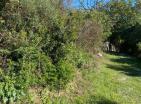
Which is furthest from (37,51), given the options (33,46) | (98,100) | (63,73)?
(98,100)

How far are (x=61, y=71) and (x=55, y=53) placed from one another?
0.96 metres

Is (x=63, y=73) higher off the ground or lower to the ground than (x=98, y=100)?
higher

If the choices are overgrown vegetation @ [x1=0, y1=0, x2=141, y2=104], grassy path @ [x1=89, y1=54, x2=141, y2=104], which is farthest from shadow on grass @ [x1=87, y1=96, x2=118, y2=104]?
overgrown vegetation @ [x1=0, y1=0, x2=141, y2=104]

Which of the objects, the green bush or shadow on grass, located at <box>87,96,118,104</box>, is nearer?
the green bush

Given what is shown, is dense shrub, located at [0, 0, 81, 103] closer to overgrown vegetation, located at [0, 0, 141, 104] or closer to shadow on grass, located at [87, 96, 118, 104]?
overgrown vegetation, located at [0, 0, 141, 104]

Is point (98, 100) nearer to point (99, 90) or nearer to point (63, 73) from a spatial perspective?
point (99, 90)

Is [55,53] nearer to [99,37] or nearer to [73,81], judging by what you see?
[73,81]

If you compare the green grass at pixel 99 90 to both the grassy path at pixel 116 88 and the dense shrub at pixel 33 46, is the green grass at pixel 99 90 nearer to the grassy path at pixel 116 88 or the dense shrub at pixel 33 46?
the grassy path at pixel 116 88

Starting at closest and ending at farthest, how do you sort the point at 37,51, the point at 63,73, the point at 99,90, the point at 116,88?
the point at 37,51 → the point at 63,73 → the point at 99,90 → the point at 116,88

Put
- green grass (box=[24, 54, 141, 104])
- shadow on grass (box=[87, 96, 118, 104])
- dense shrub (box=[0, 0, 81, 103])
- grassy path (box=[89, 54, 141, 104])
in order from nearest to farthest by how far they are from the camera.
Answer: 1. dense shrub (box=[0, 0, 81, 103])
2. green grass (box=[24, 54, 141, 104])
3. shadow on grass (box=[87, 96, 118, 104])
4. grassy path (box=[89, 54, 141, 104])

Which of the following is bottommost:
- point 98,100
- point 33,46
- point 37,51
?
point 98,100

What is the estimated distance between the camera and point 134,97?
1520 centimetres

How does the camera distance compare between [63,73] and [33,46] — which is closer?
[33,46]

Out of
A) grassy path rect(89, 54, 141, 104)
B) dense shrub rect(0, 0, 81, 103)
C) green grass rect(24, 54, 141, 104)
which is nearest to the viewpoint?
dense shrub rect(0, 0, 81, 103)
